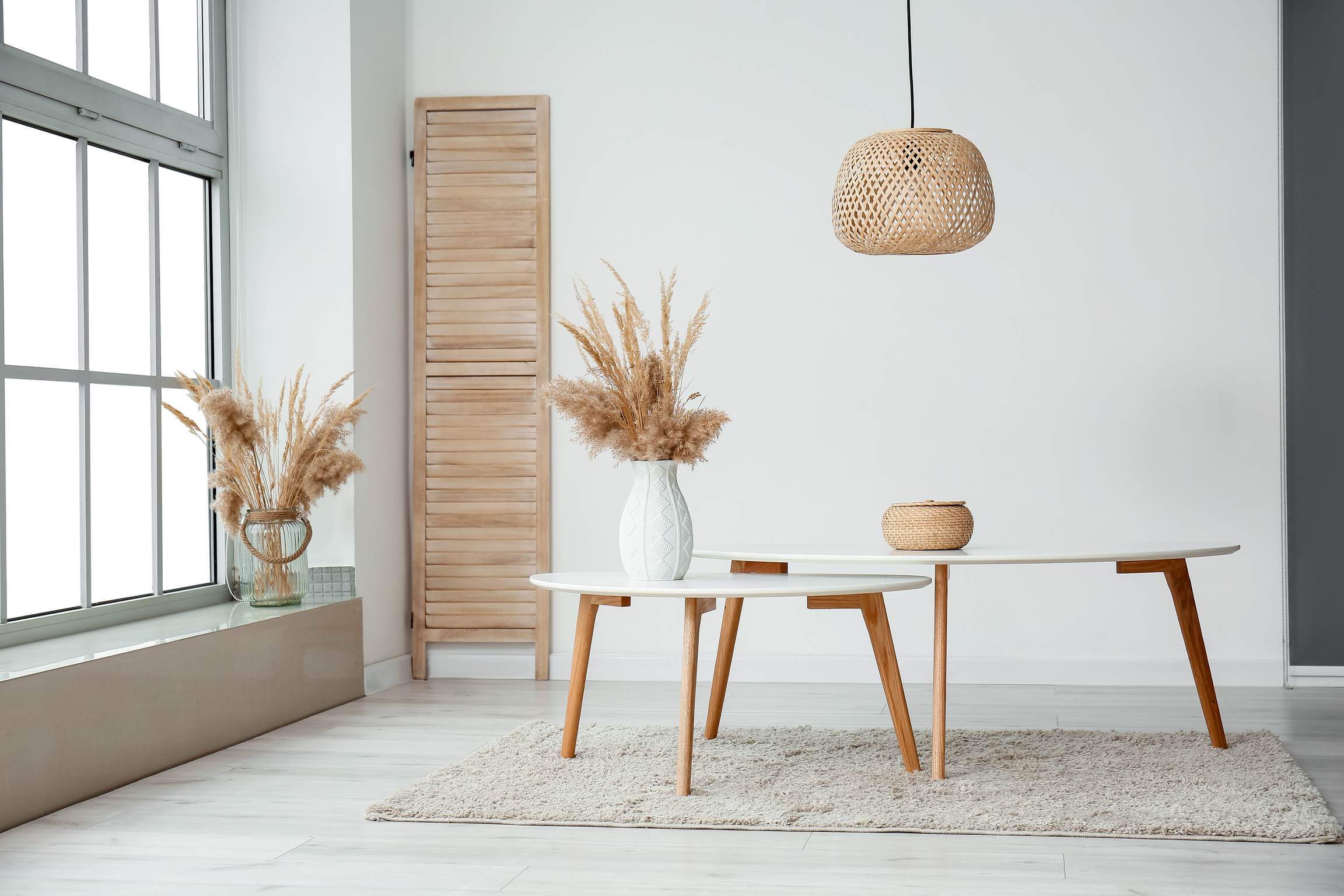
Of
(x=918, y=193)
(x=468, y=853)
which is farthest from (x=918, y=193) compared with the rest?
(x=468, y=853)

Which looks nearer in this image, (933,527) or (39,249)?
(933,527)

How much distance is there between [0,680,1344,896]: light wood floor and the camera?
7.02ft

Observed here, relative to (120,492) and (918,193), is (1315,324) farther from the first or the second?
(120,492)

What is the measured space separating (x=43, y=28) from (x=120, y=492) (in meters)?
1.38

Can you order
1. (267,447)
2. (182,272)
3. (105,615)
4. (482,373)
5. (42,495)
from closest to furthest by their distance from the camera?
(42,495), (105,615), (267,447), (182,272), (482,373)

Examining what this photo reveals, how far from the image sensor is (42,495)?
3.29 m

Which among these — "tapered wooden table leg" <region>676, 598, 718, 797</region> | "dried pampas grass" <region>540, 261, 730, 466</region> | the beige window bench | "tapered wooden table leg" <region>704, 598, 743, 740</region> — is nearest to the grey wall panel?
"tapered wooden table leg" <region>704, 598, 743, 740</region>

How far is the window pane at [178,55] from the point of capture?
395 centimetres

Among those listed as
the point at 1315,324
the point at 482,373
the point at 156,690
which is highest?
the point at 1315,324

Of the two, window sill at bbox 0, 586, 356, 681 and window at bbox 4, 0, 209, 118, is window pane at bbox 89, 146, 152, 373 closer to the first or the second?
window at bbox 4, 0, 209, 118

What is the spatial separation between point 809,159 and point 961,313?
821 millimetres

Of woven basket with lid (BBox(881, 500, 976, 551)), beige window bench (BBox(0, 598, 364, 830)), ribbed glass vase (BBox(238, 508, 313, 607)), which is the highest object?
woven basket with lid (BBox(881, 500, 976, 551))

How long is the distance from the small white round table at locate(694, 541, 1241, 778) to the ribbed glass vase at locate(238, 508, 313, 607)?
1462 millimetres

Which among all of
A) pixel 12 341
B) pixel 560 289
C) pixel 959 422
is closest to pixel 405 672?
pixel 560 289
